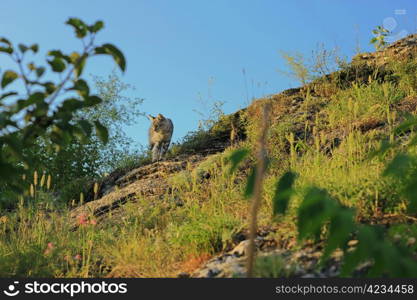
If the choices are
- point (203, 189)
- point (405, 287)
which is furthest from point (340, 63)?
point (405, 287)

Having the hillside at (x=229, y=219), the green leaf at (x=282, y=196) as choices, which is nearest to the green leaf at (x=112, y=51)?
the green leaf at (x=282, y=196)

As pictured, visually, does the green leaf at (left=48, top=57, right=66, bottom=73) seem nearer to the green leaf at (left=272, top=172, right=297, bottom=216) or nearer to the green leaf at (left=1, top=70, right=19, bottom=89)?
the green leaf at (left=1, top=70, right=19, bottom=89)

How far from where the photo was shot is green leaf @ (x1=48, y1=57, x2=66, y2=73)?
2607 mm

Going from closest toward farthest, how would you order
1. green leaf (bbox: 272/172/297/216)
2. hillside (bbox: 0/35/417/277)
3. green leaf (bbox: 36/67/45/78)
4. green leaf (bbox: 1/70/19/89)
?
green leaf (bbox: 272/172/297/216) → green leaf (bbox: 36/67/45/78) → green leaf (bbox: 1/70/19/89) → hillside (bbox: 0/35/417/277)

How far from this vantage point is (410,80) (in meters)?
8.80

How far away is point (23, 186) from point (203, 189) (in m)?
3.30

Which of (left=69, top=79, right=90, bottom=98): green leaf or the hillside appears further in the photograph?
the hillside

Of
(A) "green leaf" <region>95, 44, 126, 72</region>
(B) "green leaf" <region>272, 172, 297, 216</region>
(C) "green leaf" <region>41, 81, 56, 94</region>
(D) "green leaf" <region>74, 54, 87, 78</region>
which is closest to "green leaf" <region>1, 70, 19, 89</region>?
(C) "green leaf" <region>41, 81, 56, 94</region>

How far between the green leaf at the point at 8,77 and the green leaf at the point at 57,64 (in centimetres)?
20

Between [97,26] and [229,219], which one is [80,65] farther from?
[229,219]

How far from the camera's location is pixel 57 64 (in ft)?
8.55

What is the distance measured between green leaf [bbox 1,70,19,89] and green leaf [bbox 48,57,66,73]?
202mm

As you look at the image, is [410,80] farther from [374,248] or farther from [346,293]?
[374,248]

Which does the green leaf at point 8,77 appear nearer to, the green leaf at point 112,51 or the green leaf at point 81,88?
the green leaf at point 81,88
